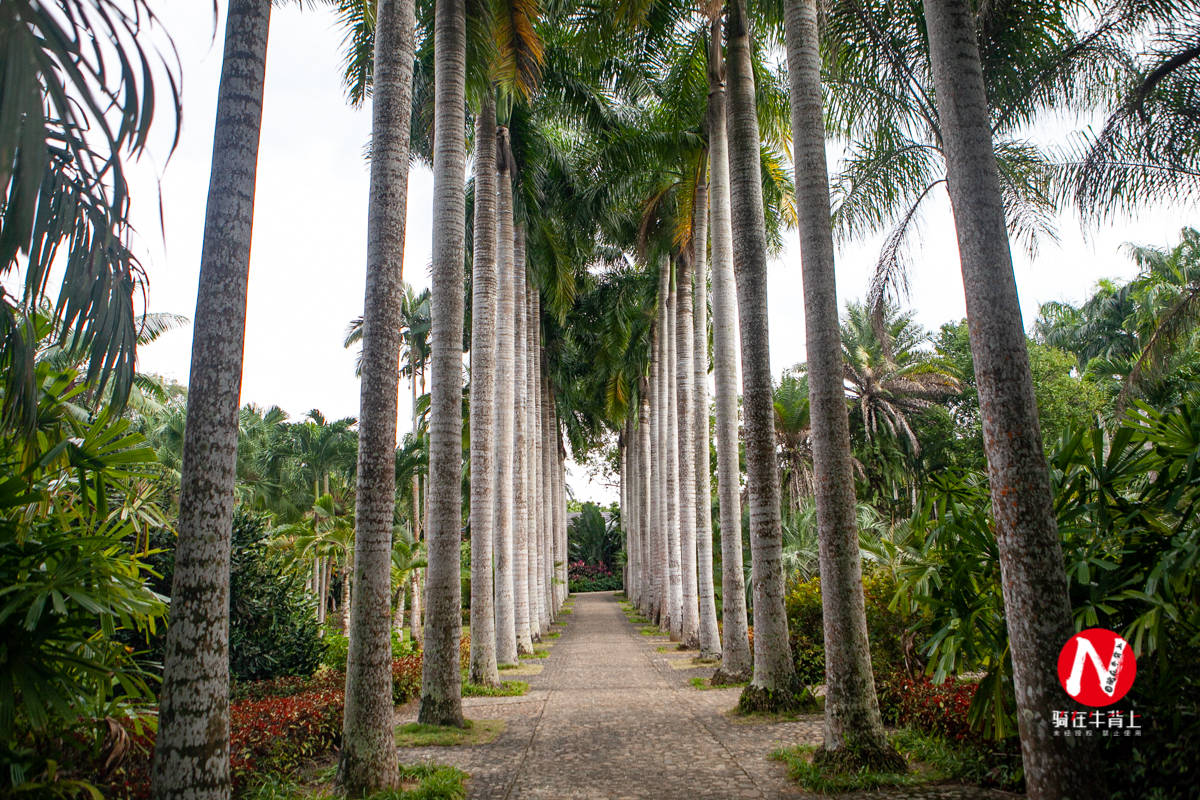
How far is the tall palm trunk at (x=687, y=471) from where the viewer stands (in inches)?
684

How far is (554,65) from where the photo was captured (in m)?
15.8

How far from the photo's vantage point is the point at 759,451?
9633 millimetres

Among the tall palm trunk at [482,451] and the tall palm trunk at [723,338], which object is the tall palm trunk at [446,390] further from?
the tall palm trunk at [723,338]

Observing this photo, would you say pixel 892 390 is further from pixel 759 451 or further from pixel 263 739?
pixel 263 739

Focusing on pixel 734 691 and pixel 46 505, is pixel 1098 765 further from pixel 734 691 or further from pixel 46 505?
pixel 734 691

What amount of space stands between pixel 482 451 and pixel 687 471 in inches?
268

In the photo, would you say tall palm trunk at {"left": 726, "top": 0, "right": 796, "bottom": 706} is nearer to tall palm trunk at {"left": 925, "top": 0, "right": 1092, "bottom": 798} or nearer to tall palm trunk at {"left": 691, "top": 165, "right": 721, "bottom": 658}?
tall palm trunk at {"left": 925, "top": 0, "right": 1092, "bottom": 798}

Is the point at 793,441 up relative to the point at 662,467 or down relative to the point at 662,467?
up

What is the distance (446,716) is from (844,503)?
207 inches

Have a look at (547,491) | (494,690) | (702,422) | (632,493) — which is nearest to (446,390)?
(494,690)

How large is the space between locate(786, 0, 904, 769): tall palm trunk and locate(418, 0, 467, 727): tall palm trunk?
14.1 feet

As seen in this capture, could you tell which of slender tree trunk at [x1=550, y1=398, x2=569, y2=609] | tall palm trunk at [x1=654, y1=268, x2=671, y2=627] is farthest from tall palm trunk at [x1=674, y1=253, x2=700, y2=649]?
slender tree trunk at [x1=550, y1=398, x2=569, y2=609]

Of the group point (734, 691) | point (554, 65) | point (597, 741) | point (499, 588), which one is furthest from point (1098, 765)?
point (554, 65)

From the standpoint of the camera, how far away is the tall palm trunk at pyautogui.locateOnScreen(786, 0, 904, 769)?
256 inches
